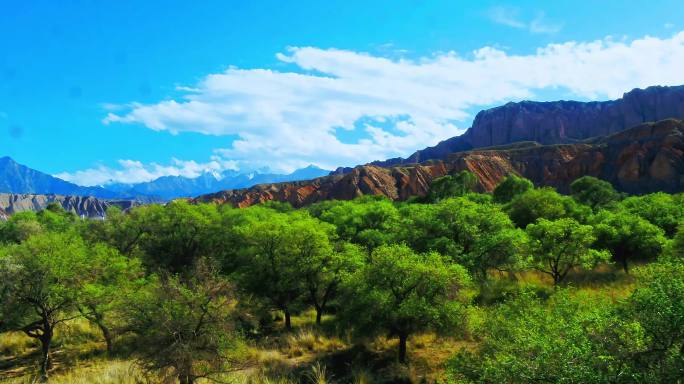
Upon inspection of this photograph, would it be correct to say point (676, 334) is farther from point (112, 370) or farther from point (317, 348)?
point (112, 370)

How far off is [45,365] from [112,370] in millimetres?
7358

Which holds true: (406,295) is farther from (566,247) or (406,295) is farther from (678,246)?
(678,246)

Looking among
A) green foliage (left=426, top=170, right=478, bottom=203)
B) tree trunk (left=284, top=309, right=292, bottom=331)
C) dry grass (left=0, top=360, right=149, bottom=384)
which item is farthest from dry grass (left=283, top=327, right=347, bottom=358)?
green foliage (left=426, top=170, right=478, bottom=203)

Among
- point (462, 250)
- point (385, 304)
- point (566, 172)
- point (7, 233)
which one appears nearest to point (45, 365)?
point (385, 304)

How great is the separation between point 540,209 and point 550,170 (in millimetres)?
114489

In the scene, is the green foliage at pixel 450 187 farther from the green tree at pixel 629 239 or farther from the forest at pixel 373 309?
the green tree at pixel 629 239

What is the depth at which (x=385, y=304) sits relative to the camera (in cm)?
2333

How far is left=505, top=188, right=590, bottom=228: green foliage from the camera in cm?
5476

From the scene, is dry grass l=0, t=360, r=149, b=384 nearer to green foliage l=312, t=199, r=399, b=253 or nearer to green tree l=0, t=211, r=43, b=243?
green foliage l=312, t=199, r=399, b=253

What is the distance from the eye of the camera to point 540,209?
56469 mm

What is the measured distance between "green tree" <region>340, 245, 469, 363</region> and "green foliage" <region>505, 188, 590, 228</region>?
36.3m

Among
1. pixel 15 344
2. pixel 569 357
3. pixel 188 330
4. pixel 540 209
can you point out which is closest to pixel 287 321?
pixel 188 330

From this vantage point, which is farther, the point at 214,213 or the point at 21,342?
the point at 214,213

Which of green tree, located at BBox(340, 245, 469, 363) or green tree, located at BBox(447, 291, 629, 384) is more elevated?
green tree, located at BBox(447, 291, 629, 384)
